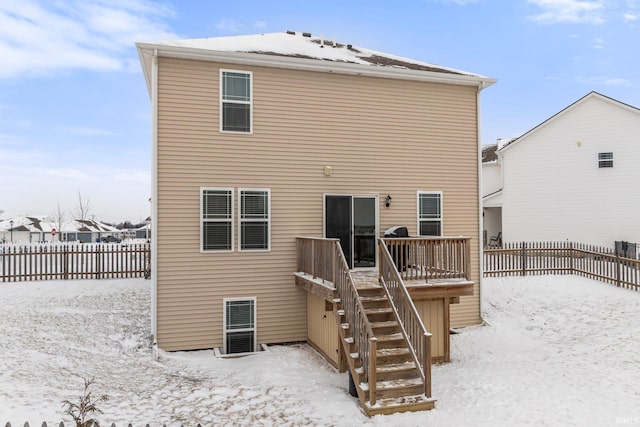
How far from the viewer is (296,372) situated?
8.30 metres

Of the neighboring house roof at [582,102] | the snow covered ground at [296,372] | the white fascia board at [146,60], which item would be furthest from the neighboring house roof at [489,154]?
the white fascia board at [146,60]

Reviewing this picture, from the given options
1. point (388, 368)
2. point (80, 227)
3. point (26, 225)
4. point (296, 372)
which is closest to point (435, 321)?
point (388, 368)

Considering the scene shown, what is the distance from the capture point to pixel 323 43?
12812 millimetres

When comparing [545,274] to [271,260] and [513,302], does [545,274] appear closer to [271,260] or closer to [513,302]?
[513,302]

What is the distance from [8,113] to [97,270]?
3159 centimetres

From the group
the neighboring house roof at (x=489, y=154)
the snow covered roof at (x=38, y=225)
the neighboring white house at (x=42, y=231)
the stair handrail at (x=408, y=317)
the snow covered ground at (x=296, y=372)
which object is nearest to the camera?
the snow covered ground at (x=296, y=372)

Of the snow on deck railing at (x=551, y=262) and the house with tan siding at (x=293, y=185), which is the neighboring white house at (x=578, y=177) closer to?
the snow on deck railing at (x=551, y=262)

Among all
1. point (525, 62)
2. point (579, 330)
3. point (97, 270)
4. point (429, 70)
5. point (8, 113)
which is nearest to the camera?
point (579, 330)

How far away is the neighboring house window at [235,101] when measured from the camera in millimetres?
10125

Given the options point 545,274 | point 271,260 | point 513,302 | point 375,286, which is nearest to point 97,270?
point 271,260

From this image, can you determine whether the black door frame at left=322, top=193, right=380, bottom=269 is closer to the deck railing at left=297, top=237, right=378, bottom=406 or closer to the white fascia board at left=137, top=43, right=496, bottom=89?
the deck railing at left=297, top=237, right=378, bottom=406

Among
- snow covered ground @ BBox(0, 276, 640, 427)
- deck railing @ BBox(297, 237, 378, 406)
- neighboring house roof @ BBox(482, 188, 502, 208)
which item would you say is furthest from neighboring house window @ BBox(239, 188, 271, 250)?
neighboring house roof @ BBox(482, 188, 502, 208)

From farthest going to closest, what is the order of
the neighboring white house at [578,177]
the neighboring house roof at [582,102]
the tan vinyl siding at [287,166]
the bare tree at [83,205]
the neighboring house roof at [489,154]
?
the bare tree at [83,205] < the neighboring house roof at [489,154] < the neighboring white house at [578,177] < the neighboring house roof at [582,102] < the tan vinyl siding at [287,166]

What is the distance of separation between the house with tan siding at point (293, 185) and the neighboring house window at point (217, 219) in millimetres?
36
